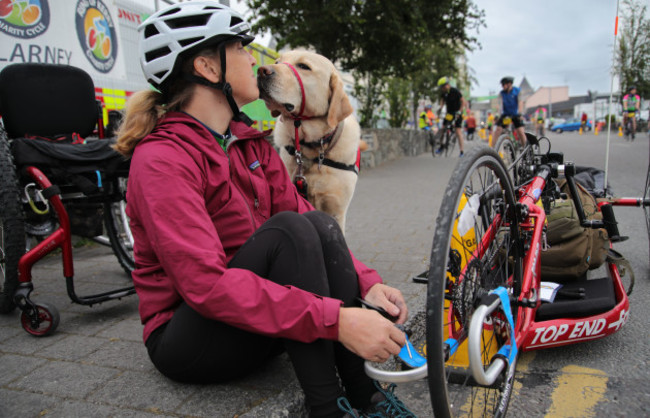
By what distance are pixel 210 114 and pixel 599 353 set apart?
2.48 metres

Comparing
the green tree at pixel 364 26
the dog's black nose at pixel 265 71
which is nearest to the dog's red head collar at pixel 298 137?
the dog's black nose at pixel 265 71

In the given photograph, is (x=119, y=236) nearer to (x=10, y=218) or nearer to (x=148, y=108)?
(x=10, y=218)

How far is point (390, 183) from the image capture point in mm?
10266

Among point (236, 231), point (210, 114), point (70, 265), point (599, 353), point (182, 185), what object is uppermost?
point (210, 114)

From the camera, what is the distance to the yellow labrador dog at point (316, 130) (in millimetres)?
3186

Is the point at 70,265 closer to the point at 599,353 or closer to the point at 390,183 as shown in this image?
the point at 599,353

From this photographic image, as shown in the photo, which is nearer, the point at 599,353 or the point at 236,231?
the point at 236,231

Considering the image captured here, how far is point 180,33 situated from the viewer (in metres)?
1.92

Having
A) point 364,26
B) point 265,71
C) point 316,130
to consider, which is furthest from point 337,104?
point 364,26

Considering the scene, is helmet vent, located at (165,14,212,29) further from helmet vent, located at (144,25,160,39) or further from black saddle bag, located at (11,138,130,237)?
black saddle bag, located at (11,138,130,237)

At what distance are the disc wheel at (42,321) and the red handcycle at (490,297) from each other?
6.15 ft

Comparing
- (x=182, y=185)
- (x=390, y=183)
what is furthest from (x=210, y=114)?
(x=390, y=183)

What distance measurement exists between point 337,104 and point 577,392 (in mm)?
2249

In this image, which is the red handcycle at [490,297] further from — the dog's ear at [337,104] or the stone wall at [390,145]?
the stone wall at [390,145]
